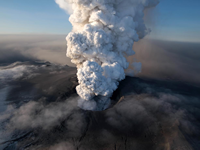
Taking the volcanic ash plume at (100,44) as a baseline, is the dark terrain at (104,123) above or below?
below

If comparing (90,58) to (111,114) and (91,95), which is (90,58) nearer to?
(91,95)

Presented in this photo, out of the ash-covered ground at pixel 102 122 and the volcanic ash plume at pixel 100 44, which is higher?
the volcanic ash plume at pixel 100 44

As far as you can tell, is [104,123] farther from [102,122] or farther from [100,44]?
[100,44]

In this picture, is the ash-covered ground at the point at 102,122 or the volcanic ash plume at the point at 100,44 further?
the volcanic ash plume at the point at 100,44

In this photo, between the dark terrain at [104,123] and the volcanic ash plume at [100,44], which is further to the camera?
the volcanic ash plume at [100,44]

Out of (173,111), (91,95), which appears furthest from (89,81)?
(173,111)

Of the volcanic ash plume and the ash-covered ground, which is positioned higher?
the volcanic ash plume

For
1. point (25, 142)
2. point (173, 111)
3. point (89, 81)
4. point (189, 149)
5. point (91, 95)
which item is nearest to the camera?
point (189, 149)

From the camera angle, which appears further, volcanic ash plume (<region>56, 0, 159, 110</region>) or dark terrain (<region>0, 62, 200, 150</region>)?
volcanic ash plume (<region>56, 0, 159, 110</region>)
